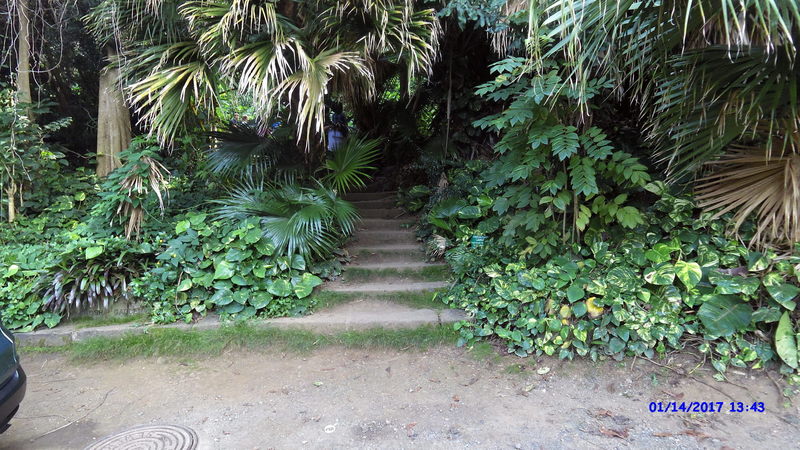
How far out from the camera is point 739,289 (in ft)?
10.4

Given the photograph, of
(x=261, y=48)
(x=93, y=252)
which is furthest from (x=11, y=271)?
(x=261, y=48)

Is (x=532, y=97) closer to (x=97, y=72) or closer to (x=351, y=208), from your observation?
(x=351, y=208)

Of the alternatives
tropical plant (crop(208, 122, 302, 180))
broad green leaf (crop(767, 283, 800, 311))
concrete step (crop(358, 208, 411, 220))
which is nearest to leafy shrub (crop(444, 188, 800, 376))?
broad green leaf (crop(767, 283, 800, 311))

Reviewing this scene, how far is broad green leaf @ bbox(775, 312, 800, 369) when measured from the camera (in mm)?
3002

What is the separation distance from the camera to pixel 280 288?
426cm

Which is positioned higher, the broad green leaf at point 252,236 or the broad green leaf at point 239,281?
the broad green leaf at point 252,236

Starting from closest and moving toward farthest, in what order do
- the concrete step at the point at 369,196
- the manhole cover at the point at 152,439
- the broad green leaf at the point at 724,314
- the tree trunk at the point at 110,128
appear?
1. the manhole cover at the point at 152,439
2. the broad green leaf at the point at 724,314
3. the tree trunk at the point at 110,128
4. the concrete step at the point at 369,196

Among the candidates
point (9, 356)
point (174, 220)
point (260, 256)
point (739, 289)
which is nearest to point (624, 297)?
point (739, 289)

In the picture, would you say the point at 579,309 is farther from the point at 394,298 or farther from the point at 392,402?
the point at 394,298

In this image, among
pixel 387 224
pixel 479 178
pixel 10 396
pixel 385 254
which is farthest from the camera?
pixel 387 224

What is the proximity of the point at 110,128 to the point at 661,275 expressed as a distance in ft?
21.3

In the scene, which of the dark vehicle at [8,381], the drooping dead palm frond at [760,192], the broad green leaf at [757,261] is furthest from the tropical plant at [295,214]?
the broad green leaf at [757,261]

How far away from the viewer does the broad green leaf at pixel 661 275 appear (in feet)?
11.0

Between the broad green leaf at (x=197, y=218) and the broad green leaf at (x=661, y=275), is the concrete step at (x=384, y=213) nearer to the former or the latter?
the broad green leaf at (x=197, y=218)
